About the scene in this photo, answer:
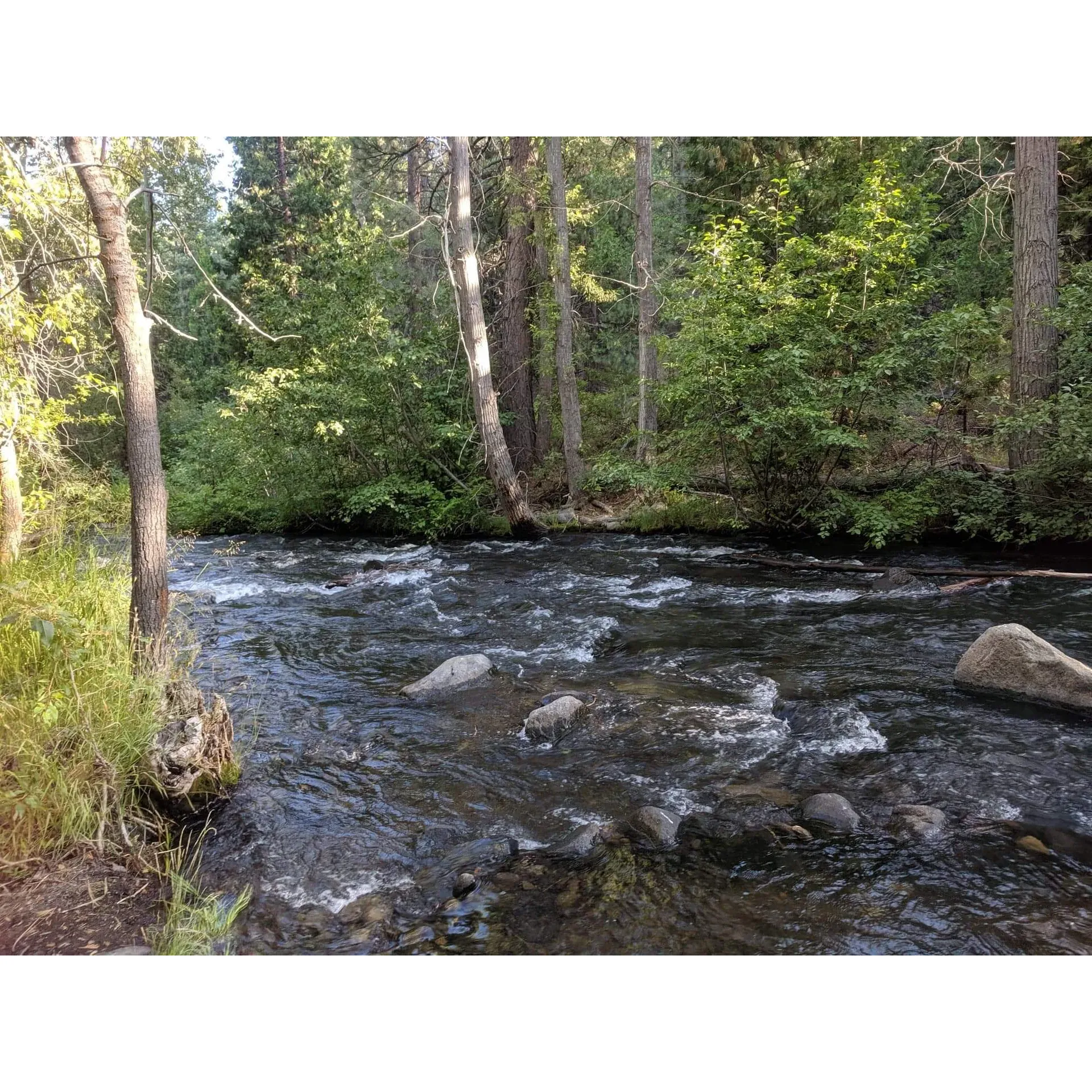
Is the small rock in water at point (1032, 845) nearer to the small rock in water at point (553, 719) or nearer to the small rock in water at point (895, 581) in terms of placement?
the small rock in water at point (553, 719)

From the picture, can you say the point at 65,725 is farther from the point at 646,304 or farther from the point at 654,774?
the point at 646,304

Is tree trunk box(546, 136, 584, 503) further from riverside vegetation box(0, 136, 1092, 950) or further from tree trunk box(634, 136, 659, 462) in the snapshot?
tree trunk box(634, 136, 659, 462)

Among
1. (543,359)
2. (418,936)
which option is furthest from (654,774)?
(543,359)

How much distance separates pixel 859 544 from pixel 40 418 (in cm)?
836

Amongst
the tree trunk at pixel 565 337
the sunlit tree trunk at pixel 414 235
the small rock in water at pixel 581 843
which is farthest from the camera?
the sunlit tree trunk at pixel 414 235

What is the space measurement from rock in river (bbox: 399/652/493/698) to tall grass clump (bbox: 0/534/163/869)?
1.86 metres

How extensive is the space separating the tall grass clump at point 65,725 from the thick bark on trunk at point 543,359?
961 centimetres

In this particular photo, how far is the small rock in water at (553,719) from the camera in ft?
14.3

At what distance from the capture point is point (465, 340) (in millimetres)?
11117

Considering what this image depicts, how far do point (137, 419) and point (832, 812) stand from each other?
3.86 metres

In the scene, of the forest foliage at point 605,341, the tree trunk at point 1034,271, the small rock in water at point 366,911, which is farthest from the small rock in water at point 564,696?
the tree trunk at point 1034,271

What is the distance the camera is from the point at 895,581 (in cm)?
698
